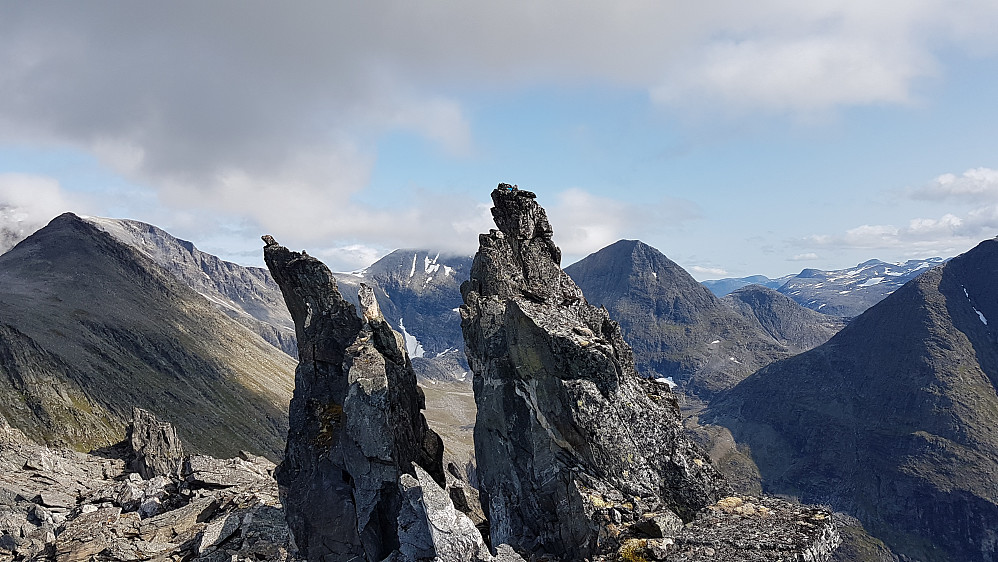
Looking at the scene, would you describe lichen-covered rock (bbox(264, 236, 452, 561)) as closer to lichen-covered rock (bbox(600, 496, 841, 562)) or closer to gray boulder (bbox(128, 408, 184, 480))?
lichen-covered rock (bbox(600, 496, 841, 562))

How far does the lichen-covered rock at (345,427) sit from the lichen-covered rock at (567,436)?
4585 millimetres

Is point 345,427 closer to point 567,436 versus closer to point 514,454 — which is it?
point 514,454

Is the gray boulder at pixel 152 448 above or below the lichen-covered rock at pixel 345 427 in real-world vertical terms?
below

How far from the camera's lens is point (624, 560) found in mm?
21031

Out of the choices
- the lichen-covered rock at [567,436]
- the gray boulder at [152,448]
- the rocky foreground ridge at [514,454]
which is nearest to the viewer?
the rocky foreground ridge at [514,454]

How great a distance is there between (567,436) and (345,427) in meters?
11.7

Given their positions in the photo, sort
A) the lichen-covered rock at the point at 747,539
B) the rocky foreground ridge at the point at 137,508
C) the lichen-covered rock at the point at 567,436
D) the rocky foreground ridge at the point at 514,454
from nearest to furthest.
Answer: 1. the lichen-covered rock at the point at 747,539
2. the rocky foreground ridge at the point at 514,454
3. the lichen-covered rock at the point at 567,436
4. the rocky foreground ridge at the point at 137,508

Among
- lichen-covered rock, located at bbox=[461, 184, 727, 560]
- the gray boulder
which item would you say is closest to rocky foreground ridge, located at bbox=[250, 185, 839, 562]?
lichen-covered rock, located at bbox=[461, 184, 727, 560]

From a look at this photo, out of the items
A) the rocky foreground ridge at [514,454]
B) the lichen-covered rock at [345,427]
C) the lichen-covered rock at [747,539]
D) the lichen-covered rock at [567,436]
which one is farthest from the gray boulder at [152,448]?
the lichen-covered rock at [747,539]

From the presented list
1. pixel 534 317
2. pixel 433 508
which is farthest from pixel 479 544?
pixel 534 317

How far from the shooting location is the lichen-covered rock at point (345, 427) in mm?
27141

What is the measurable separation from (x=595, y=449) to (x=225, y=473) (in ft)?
136

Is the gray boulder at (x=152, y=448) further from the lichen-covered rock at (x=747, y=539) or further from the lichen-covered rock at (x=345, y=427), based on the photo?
the lichen-covered rock at (x=747, y=539)

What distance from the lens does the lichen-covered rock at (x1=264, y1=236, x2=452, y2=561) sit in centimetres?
2714
